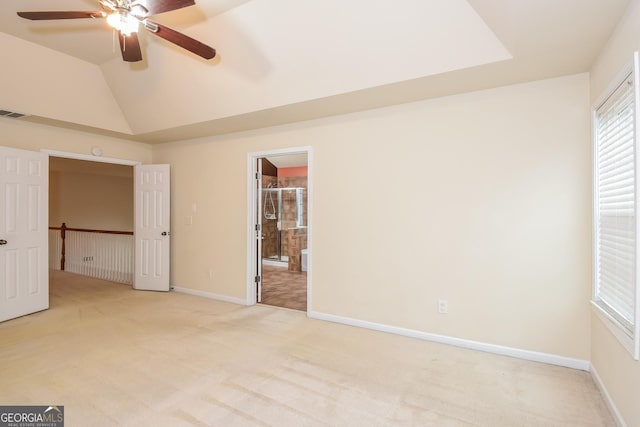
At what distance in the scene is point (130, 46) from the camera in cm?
235

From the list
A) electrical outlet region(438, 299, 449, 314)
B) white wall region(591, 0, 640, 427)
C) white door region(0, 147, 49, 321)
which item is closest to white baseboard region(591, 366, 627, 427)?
white wall region(591, 0, 640, 427)

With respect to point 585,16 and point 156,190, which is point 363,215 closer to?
point 585,16

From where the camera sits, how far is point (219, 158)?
4730 millimetres

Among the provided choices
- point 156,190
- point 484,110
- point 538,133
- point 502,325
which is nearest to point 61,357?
point 156,190

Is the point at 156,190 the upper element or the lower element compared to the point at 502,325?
upper

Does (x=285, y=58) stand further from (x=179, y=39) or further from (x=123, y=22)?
(x=123, y=22)

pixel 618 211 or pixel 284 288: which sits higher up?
pixel 618 211

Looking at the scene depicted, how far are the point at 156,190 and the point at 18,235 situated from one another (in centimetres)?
176

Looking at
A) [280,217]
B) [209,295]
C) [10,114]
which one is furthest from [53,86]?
[280,217]

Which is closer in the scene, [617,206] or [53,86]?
[617,206]

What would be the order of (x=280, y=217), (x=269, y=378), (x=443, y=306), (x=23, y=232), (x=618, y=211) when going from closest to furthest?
(x=618, y=211), (x=269, y=378), (x=443, y=306), (x=23, y=232), (x=280, y=217)

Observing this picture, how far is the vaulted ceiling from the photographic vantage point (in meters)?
2.18

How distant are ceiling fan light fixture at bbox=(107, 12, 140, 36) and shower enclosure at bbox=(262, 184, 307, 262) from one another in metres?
5.27

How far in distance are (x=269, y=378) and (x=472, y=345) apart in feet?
6.25
